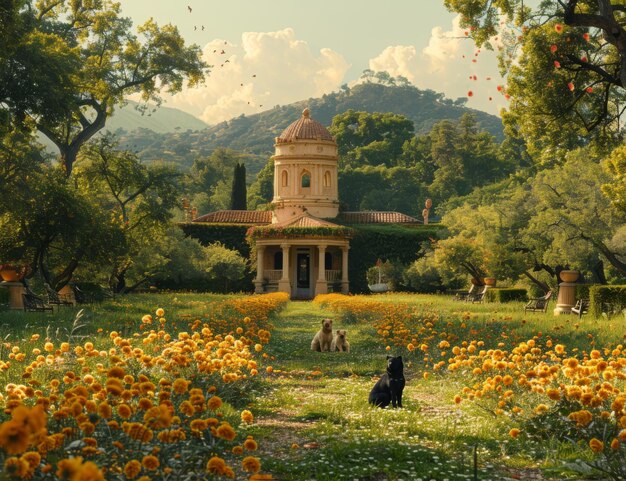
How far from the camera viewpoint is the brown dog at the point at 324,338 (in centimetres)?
1506

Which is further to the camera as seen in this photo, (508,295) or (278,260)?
(278,260)

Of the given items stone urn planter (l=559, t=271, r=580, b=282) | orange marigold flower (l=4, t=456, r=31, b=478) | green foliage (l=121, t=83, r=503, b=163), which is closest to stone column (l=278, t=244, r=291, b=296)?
stone urn planter (l=559, t=271, r=580, b=282)

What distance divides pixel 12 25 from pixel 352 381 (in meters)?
12.1

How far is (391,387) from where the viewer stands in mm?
8992

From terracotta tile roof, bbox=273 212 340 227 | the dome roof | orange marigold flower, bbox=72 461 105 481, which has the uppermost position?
the dome roof

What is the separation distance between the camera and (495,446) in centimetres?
709

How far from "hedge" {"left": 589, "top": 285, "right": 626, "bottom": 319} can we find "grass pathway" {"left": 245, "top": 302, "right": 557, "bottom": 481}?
9817mm

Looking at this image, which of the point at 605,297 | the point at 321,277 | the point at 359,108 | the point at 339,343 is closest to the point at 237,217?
the point at 321,277

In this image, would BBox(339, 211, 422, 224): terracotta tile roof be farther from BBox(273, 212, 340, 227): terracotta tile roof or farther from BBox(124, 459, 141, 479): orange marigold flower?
BBox(124, 459, 141, 479): orange marigold flower

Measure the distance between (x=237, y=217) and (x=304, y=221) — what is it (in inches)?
305

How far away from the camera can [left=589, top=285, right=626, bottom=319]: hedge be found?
65.6ft

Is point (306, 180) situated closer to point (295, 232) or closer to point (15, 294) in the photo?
point (295, 232)

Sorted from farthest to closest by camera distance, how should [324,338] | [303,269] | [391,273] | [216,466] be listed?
[303,269], [391,273], [324,338], [216,466]

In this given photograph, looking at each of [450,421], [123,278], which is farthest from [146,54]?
[450,421]
